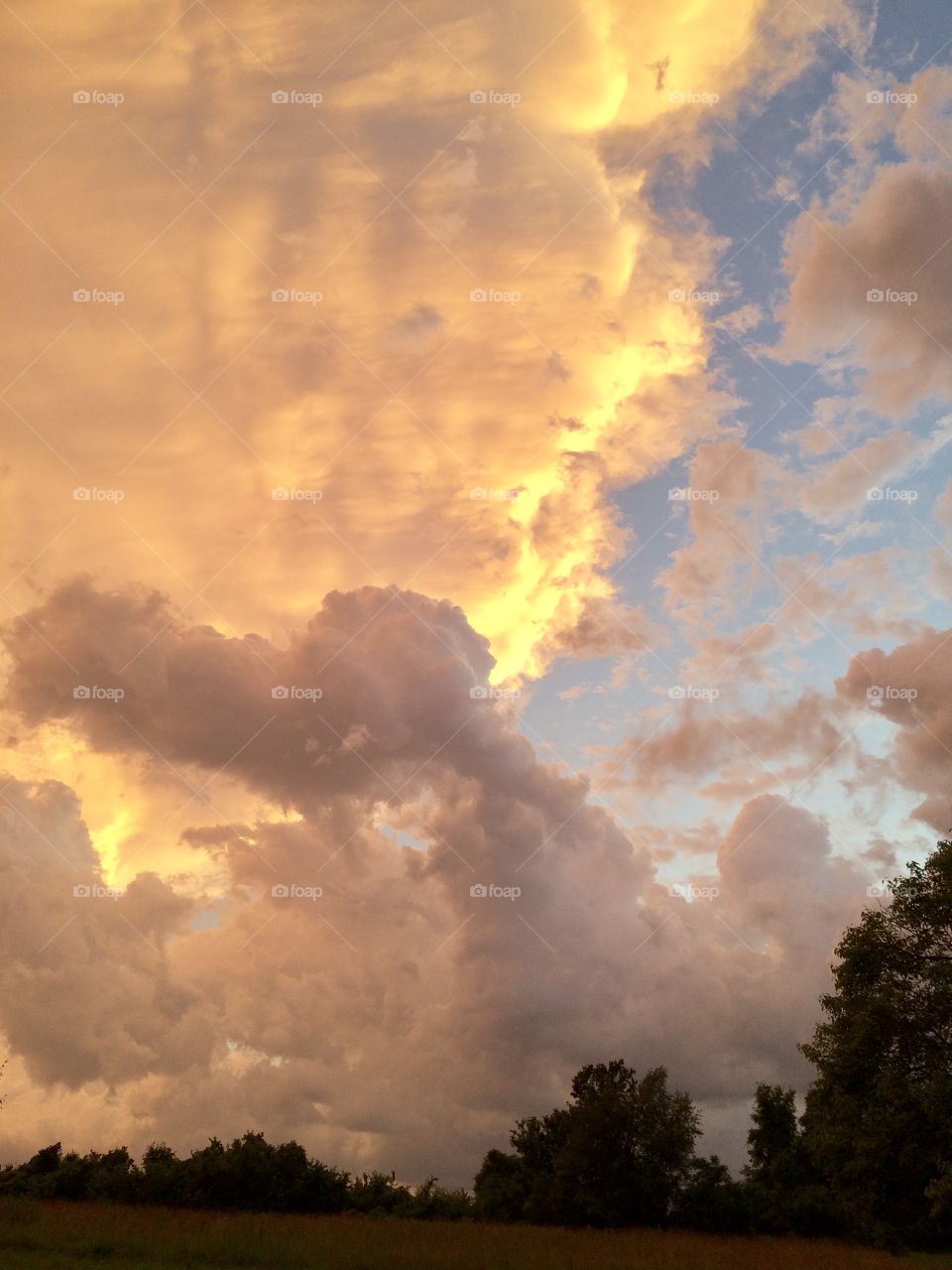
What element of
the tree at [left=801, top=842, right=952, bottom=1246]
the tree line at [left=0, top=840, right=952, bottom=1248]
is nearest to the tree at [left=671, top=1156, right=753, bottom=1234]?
the tree line at [left=0, top=840, right=952, bottom=1248]

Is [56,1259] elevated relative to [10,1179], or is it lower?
elevated

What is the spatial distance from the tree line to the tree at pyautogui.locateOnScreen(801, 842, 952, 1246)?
0.21 ft

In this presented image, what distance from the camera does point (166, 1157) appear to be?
183ft

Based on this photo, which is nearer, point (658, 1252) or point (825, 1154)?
point (658, 1252)

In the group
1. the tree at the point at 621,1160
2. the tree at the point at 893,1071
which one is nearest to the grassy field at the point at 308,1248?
the tree at the point at 893,1071

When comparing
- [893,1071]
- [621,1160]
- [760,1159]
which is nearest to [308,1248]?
[893,1071]

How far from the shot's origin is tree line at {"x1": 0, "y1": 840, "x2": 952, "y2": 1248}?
117 ft

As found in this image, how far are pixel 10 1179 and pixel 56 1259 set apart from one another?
151 ft

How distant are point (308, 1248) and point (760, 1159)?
64.4 metres

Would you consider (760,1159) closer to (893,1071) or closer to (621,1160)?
(621,1160)

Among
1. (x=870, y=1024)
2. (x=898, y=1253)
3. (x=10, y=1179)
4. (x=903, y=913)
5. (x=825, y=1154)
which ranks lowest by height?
(x=10, y=1179)

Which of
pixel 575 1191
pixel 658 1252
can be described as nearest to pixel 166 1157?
pixel 575 1191

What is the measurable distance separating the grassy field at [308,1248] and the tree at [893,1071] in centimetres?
281

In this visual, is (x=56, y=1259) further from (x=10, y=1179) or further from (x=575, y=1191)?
(x=10, y=1179)
